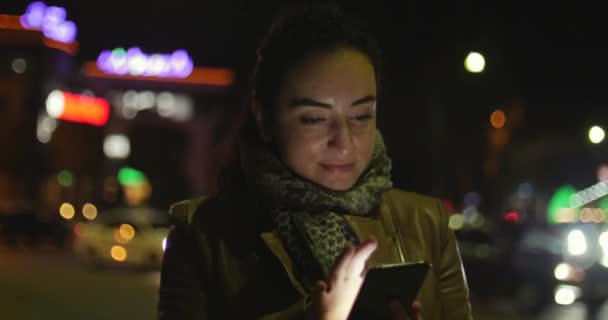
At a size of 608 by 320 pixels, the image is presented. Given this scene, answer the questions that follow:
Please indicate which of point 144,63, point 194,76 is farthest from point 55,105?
point 194,76

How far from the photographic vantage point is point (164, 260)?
2.48 m

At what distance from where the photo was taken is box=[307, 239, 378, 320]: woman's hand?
2064 mm

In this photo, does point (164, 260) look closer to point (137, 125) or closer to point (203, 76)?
point (137, 125)

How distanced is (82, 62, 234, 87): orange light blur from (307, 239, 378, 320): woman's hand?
212 feet

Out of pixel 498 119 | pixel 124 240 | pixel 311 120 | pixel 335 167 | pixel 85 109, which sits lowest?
pixel 124 240

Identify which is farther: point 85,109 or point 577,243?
point 85,109

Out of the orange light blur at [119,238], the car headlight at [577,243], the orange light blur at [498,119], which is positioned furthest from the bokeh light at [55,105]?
the car headlight at [577,243]

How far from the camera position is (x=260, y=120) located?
258 cm

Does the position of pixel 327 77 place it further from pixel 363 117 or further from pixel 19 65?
pixel 19 65

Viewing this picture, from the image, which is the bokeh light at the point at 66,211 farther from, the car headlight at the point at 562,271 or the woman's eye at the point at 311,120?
the woman's eye at the point at 311,120

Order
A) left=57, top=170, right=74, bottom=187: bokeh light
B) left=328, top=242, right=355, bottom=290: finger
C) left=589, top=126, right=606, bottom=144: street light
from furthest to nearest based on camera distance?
left=57, top=170, right=74, bottom=187: bokeh light < left=589, top=126, right=606, bottom=144: street light < left=328, top=242, right=355, bottom=290: finger

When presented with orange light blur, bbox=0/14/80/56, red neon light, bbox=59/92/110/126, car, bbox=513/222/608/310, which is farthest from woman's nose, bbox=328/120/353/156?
orange light blur, bbox=0/14/80/56

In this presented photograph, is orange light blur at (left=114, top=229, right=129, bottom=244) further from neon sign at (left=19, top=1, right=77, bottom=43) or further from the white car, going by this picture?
neon sign at (left=19, top=1, right=77, bottom=43)

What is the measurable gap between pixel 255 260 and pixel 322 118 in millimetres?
441
